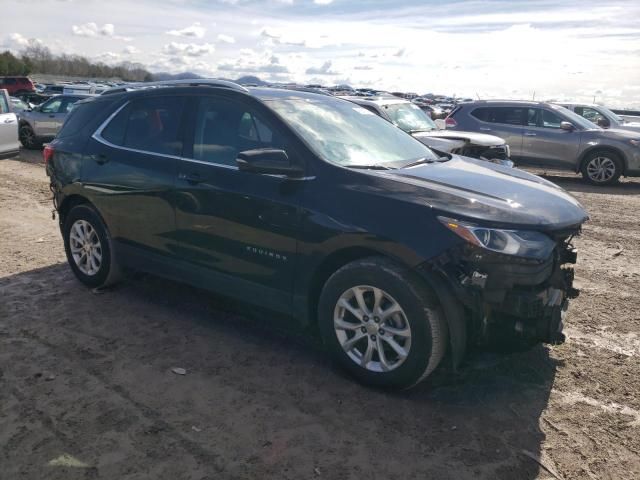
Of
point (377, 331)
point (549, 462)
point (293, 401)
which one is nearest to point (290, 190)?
point (377, 331)

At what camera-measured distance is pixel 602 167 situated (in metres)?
12.1

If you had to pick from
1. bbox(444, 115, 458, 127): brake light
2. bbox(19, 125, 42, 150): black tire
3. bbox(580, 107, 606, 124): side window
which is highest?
bbox(580, 107, 606, 124): side window

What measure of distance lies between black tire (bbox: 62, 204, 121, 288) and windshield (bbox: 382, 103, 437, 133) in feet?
20.8

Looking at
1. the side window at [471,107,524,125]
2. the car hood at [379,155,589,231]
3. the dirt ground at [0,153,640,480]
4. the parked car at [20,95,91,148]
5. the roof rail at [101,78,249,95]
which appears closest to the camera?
the dirt ground at [0,153,640,480]

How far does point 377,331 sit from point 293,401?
2.16ft

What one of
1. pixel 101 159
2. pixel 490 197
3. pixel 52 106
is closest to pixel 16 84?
pixel 52 106

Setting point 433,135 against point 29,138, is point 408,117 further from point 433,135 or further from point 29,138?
point 29,138

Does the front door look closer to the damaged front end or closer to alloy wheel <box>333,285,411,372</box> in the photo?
alloy wheel <box>333,285,411,372</box>

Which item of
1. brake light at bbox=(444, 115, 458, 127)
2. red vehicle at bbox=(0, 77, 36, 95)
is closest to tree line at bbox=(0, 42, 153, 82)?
red vehicle at bbox=(0, 77, 36, 95)

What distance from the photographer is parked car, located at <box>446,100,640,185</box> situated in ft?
39.3

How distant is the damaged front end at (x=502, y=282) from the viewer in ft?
10.1

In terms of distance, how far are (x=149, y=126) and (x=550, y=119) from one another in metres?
10.5

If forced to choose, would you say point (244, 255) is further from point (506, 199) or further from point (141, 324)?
point (506, 199)

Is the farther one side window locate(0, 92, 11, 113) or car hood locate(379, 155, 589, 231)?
side window locate(0, 92, 11, 113)
